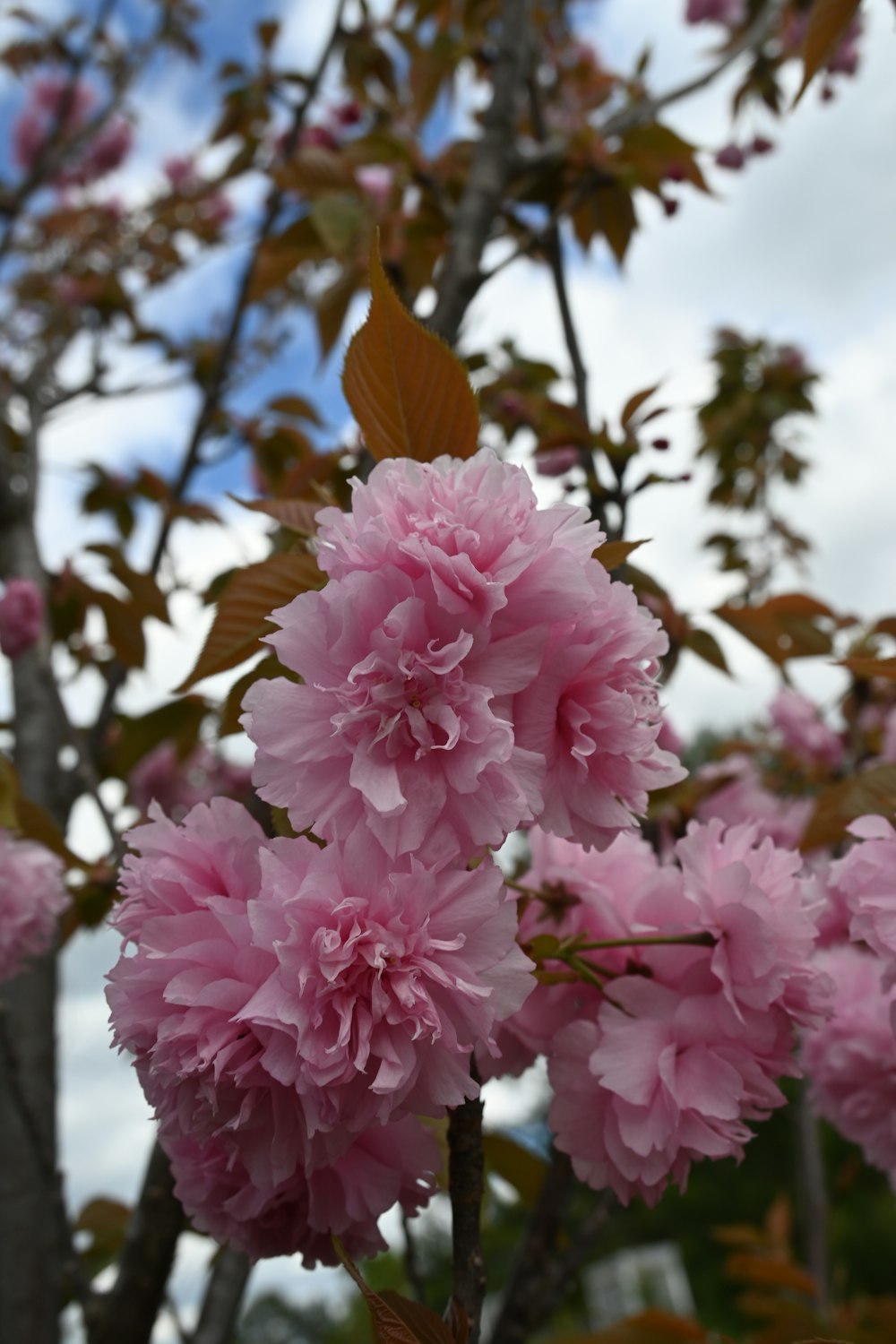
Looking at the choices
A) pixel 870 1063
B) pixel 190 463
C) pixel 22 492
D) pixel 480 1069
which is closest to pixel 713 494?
pixel 190 463

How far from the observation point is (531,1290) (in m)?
0.96

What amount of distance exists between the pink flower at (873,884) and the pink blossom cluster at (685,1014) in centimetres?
3

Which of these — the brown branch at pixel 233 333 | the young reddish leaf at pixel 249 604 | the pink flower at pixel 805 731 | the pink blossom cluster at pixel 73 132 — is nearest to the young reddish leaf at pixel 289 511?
the young reddish leaf at pixel 249 604

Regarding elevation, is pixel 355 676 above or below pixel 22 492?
below

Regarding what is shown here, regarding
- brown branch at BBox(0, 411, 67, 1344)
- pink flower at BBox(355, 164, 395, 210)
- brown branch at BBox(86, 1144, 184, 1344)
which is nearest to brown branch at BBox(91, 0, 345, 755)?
pink flower at BBox(355, 164, 395, 210)

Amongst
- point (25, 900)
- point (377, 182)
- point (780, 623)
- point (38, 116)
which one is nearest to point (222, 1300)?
point (25, 900)

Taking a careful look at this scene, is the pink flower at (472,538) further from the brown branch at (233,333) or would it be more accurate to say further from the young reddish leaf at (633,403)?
the brown branch at (233,333)

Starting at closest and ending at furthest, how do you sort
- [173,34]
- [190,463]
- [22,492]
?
[22,492]
[190,463]
[173,34]

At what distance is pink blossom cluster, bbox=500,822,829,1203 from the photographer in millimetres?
562

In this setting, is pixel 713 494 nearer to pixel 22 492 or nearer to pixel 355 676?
pixel 22 492

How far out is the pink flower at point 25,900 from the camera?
99 cm

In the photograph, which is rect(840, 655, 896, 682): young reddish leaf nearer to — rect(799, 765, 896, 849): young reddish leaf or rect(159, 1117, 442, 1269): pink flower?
rect(799, 765, 896, 849): young reddish leaf

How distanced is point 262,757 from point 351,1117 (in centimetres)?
18

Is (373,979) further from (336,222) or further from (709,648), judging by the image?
(336,222)
